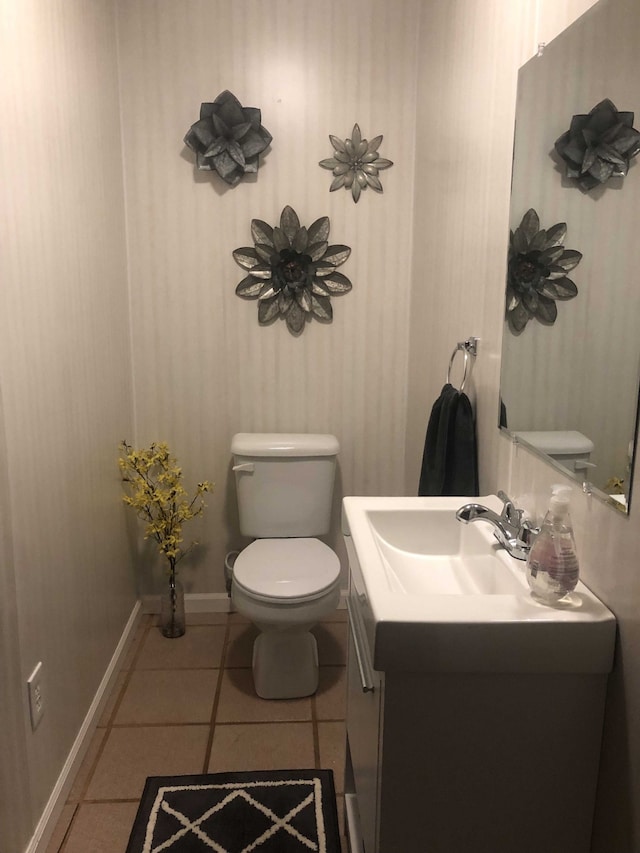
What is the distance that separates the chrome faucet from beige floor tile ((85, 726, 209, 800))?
1234 millimetres

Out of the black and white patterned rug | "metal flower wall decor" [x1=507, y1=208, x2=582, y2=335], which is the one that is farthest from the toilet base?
"metal flower wall decor" [x1=507, y1=208, x2=582, y2=335]

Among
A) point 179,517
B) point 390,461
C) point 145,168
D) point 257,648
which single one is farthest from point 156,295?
point 257,648

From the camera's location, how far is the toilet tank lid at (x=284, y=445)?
2.60m

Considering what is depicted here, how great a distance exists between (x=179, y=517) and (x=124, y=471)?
28cm

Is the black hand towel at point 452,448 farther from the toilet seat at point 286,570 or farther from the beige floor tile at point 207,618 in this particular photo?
the beige floor tile at point 207,618

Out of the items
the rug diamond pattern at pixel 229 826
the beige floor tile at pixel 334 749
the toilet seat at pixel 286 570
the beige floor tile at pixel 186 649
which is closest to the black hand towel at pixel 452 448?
the toilet seat at pixel 286 570

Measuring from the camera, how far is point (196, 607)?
2943mm

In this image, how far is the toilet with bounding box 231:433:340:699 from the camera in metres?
2.19

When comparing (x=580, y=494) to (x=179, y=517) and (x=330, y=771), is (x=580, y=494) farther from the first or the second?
(x=179, y=517)

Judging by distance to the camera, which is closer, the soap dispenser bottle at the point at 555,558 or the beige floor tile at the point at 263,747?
the soap dispenser bottle at the point at 555,558

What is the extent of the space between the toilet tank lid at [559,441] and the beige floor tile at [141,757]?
4.55 feet

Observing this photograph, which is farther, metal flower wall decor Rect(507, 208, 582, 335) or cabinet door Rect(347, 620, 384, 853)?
metal flower wall decor Rect(507, 208, 582, 335)

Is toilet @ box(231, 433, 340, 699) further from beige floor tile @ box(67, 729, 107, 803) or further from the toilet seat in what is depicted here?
beige floor tile @ box(67, 729, 107, 803)

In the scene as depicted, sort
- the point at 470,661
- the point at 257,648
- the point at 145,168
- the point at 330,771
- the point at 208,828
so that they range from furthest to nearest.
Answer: the point at 145,168 → the point at 257,648 → the point at 330,771 → the point at 208,828 → the point at 470,661
